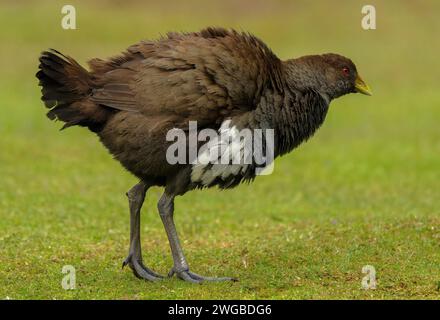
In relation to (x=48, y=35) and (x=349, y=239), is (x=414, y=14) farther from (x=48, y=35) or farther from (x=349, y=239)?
(x=349, y=239)

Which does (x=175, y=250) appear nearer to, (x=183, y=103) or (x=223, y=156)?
(x=223, y=156)

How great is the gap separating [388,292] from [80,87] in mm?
3615

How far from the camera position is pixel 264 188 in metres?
16.5

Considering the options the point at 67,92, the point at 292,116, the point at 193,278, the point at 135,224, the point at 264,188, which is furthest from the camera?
the point at 264,188

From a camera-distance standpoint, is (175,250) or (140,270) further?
(140,270)

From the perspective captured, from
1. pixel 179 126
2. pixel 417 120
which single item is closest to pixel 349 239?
pixel 179 126

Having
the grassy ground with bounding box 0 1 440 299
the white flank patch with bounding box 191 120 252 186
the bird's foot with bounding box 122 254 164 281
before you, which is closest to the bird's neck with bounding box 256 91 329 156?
the white flank patch with bounding box 191 120 252 186

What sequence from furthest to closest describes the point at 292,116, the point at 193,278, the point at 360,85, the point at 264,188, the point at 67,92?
1. the point at 264,188
2. the point at 360,85
3. the point at 292,116
4. the point at 67,92
5. the point at 193,278

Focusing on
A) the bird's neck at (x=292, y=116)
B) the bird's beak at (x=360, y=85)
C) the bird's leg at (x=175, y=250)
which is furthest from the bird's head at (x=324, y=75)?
the bird's leg at (x=175, y=250)

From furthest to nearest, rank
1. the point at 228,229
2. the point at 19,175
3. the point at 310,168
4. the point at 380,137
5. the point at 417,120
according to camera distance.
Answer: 1. the point at 417,120
2. the point at 380,137
3. the point at 310,168
4. the point at 19,175
5. the point at 228,229

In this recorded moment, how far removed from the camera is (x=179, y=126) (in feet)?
27.6

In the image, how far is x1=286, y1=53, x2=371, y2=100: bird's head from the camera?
9.15 meters

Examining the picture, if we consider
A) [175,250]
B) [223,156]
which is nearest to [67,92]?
[223,156]

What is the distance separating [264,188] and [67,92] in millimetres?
8118
